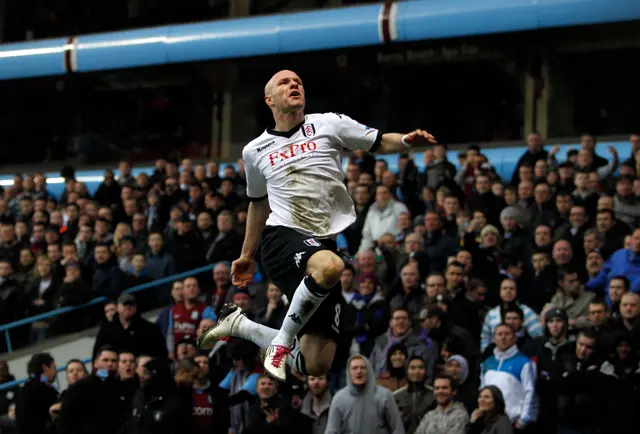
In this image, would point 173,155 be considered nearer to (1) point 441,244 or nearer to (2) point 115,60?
(2) point 115,60

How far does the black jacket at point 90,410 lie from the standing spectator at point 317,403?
75.7 inches

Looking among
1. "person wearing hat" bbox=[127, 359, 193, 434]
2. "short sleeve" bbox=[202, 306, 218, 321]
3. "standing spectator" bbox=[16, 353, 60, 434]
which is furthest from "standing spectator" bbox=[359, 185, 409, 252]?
"standing spectator" bbox=[16, 353, 60, 434]

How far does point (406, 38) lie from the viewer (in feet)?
67.9

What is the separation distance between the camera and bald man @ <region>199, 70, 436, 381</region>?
851 cm

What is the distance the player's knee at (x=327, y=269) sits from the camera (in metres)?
8.24

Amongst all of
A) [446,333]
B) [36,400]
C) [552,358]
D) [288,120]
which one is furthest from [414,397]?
[288,120]

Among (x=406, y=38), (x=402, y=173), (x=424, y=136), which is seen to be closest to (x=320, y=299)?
(x=424, y=136)

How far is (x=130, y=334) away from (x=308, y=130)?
20.3ft

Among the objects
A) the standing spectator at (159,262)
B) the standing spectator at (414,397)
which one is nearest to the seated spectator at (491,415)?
the standing spectator at (414,397)

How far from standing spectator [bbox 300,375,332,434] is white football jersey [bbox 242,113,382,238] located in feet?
13.5

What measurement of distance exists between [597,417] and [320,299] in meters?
4.11

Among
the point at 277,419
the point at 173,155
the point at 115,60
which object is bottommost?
the point at 277,419

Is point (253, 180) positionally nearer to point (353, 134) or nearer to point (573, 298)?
point (353, 134)

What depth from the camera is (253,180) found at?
892 centimetres
